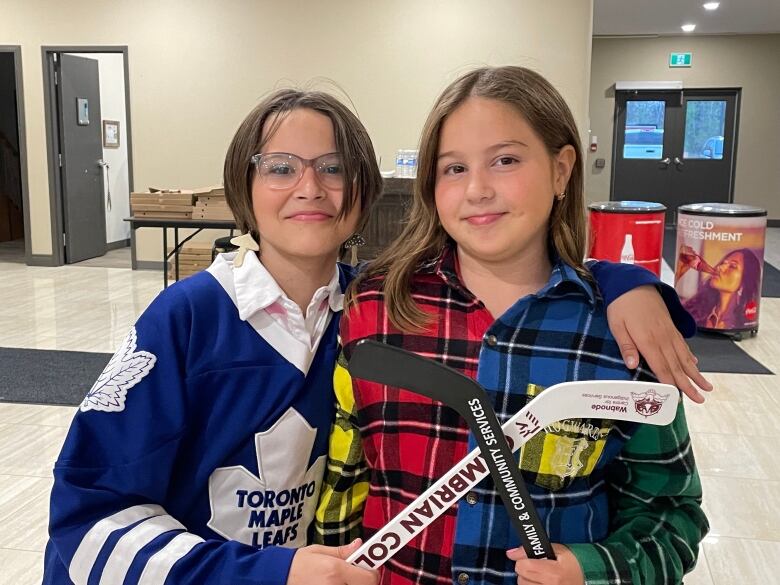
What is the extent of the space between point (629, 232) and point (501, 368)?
16.3 feet

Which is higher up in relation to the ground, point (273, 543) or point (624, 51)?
point (624, 51)

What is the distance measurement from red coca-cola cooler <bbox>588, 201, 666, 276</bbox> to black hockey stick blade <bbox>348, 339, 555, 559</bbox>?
16.6 feet

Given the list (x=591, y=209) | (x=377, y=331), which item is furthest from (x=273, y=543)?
Result: (x=591, y=209)

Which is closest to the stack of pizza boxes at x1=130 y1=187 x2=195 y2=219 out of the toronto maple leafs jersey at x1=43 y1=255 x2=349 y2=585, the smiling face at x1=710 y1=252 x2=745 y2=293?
the smiling face at x1=710 y1=252 x2=745 y2=293

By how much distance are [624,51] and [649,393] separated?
14.2 metres

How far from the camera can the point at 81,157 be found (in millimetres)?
9281

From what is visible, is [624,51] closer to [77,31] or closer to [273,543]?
[77,31]

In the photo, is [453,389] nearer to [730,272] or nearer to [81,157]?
[730,272]

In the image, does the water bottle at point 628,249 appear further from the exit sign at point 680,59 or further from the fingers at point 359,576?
the exit sign at point 680,59

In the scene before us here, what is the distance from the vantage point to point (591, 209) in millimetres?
5848

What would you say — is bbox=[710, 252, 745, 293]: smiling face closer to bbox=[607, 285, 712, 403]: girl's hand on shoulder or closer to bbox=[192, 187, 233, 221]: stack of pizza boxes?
bbox=[192, 187, 233, 221]: stack of pizza boxes

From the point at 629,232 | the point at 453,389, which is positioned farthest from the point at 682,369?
the point at 629,232

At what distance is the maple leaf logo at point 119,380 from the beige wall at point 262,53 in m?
7.13

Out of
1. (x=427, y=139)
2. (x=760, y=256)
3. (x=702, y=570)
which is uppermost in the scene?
(x=427, y=139)
